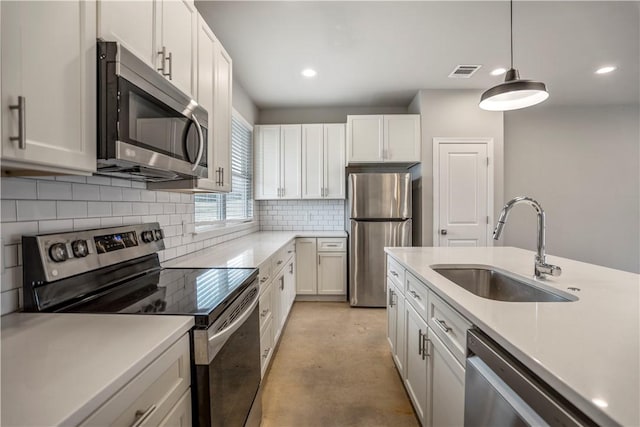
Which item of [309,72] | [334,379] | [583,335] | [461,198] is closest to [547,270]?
[583,335]

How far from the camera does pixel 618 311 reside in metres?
0.97

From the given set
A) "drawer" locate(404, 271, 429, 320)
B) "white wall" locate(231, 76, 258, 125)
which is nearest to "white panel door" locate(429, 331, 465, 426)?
"drawer" locate(404, 271, 429, 320)

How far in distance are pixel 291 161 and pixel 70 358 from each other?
135 inches

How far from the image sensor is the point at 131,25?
114cm

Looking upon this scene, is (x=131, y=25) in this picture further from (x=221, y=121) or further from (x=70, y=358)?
(x=70, y=358)

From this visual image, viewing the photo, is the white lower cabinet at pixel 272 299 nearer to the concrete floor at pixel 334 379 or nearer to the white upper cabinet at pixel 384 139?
the concrete floor at pixel 334 379

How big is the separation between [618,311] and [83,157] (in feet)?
5.91

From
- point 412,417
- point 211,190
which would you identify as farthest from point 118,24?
point 412,417

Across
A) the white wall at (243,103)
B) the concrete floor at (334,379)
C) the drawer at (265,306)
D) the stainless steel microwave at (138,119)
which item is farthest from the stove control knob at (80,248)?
the white wall at (243,103)

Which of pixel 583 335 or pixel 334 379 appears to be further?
pixel 334 379

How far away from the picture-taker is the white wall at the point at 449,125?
3.59 m

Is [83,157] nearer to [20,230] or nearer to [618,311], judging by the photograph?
[20,230]

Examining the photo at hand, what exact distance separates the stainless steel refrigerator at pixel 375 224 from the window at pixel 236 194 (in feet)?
4.43

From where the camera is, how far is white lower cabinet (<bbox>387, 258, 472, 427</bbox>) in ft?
3.75
